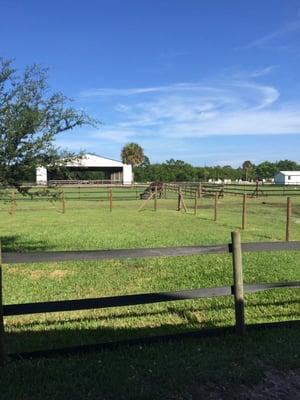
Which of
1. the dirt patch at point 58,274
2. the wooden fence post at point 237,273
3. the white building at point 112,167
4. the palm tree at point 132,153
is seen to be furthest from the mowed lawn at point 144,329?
the palm tree at point 132,153

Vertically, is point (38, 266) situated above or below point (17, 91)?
below

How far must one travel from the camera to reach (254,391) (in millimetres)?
4059

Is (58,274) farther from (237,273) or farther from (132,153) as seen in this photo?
(132,153)

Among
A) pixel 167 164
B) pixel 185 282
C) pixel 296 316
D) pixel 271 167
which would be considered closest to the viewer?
pixel 296 316

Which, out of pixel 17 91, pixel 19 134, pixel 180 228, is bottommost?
pixel 180 228

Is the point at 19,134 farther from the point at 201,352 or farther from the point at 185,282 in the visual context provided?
the point at 201,352

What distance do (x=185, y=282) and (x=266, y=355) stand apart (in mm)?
3903

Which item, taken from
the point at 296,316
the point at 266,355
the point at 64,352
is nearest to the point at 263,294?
the point at 296,316

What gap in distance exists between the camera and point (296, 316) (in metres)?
6.61


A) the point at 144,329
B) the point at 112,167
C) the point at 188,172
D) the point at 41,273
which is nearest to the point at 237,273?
the point at 144,329

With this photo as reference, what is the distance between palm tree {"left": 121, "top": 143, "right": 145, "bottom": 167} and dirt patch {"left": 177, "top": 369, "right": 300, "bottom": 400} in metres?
113

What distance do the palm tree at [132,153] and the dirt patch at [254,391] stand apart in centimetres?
11315

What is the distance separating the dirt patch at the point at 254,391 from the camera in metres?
3.93

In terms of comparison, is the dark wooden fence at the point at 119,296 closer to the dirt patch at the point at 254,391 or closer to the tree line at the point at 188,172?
the dirt patch at the point at 254,391
